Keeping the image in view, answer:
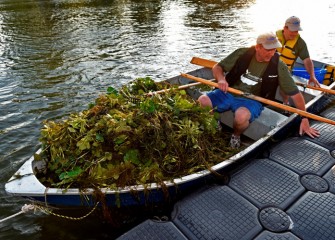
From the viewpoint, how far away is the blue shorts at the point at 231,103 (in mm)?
6195

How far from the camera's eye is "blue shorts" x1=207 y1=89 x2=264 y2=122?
244 inches

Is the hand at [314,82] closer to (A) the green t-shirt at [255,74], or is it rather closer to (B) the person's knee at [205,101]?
(A) the green t-shirt at [255,74]

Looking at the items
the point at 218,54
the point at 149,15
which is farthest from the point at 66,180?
the point at 149,15

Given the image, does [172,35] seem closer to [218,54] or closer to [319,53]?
[218,54]

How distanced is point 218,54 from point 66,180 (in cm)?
1161

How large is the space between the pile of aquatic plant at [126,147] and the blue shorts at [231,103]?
97 cm

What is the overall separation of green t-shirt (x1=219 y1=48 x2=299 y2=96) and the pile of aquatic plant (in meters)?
1.52

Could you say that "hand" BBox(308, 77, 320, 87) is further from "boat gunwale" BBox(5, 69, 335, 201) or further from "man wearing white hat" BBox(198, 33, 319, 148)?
"boat gunwale" BBox(5, 69, 335, 201)

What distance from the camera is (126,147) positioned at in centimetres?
495

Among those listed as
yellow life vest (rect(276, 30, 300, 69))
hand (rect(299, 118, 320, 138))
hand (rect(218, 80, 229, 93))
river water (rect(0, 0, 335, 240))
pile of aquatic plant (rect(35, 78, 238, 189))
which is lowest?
river water (rect(0, 0, 335, 240))

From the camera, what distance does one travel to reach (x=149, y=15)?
2242 centimetres

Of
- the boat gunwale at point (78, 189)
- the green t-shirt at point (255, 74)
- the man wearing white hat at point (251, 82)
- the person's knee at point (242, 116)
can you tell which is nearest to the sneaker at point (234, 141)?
the man wearing white hat at point (251, 82)

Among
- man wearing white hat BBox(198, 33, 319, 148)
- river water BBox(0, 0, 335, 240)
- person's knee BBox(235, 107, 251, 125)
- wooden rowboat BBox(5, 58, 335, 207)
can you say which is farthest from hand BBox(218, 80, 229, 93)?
river water BBox(0, 0, 335, 240)

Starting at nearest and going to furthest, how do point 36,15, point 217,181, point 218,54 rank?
1. point 217,181
2. point 218,54
3. point 36,15
